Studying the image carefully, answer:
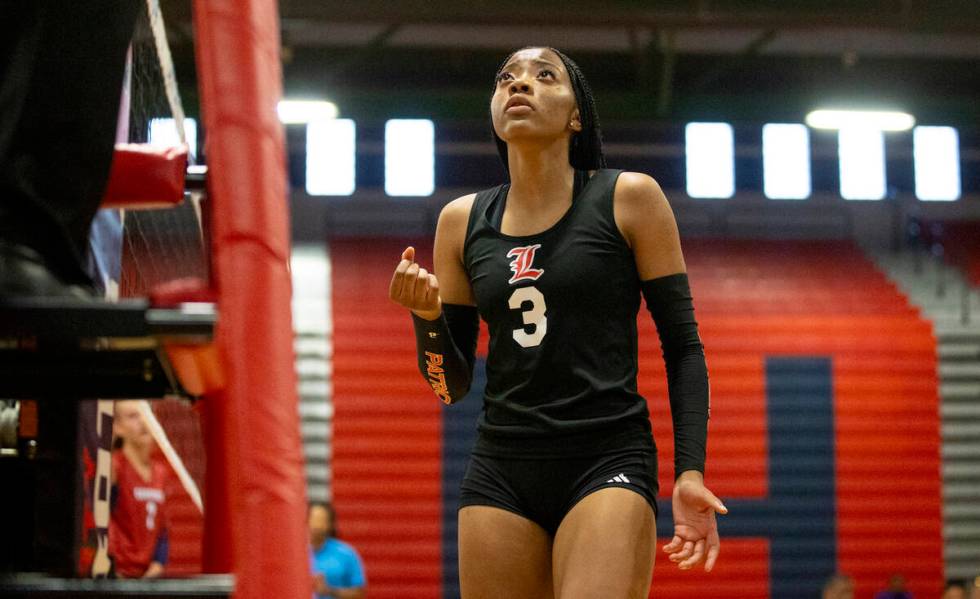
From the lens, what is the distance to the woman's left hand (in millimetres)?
2227

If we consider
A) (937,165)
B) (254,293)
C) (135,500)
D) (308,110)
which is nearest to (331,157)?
(308,110)

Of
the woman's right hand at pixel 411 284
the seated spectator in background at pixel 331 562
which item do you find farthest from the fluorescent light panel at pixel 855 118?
the woman's right hand at pixel 411 284

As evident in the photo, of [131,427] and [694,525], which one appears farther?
[131,427]

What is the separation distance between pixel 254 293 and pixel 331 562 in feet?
20.4

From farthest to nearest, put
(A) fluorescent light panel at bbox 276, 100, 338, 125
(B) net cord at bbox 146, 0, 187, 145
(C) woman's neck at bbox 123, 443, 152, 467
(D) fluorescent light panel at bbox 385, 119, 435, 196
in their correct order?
(D) fluorescent light panel at bbox 385, 119, 435, 196 → (A) fluorescent light panel at bbox 276, 100, 338, 125 → (C) woman's neck at bbox 123, 443, 152, 467 → (B) net cord at bbox 146, 0, 187, 145

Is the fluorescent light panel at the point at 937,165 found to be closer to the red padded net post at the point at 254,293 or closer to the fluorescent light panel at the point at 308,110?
the fluorescent light panel at the point at 308,110

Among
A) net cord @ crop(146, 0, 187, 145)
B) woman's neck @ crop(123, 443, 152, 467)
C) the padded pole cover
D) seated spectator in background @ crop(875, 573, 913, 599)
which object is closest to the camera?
the padded pole cover

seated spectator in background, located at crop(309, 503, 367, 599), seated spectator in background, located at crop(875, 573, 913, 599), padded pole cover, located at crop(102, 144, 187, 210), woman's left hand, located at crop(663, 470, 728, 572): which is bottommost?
seated spectator in background, located at crop(875, 573, 913, 599)

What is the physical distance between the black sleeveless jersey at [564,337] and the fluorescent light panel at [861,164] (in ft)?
47.4

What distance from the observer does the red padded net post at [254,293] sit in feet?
Answer: 3.92

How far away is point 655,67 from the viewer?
553 inches

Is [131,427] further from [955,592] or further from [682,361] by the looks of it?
[955,592]

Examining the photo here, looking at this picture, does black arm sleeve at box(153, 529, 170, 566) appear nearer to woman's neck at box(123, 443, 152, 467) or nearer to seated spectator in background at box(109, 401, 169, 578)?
seated spectator in background at box(109, 401, 169, 578)

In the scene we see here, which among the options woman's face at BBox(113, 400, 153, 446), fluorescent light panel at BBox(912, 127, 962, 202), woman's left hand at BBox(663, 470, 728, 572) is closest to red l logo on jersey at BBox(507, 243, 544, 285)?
woman's left hand at BBox(663, 470, 728, 572)
